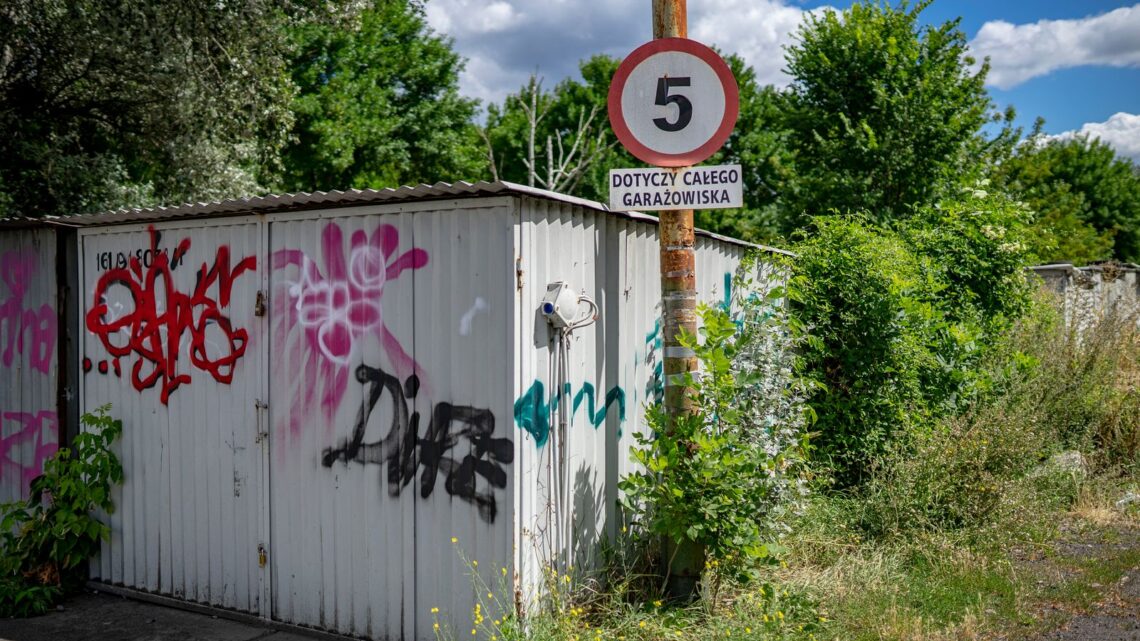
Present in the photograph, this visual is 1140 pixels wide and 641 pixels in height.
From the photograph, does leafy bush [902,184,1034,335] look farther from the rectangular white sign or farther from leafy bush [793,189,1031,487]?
the rectangular white sign

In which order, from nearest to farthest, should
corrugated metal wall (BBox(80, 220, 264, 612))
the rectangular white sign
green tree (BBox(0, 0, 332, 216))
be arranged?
the rectangular white sign → corrugated metal wall (BBox(80, 220, 264, 612)) → green tree (BBox(0, 0, 332, 216))

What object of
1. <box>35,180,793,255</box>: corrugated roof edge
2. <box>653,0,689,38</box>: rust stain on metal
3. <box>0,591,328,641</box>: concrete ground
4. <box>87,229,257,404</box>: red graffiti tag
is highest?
<box>653,0,689,38</box>: rust stain on metal

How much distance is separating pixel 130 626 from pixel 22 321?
2658 mm

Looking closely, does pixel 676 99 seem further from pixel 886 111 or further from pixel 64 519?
pixel 886 111

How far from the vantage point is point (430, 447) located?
15.6 feet

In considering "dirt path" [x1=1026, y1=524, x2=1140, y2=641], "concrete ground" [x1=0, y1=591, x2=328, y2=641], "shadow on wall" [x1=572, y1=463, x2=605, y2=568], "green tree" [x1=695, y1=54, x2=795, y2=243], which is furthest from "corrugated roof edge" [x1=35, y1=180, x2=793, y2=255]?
"green tree" [x1=695, y1=54, x2=795, y2=243]

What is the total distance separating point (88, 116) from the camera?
1044 centimetres

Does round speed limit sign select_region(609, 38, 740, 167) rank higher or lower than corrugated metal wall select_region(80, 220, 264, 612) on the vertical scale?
higher

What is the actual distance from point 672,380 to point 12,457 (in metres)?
5.22

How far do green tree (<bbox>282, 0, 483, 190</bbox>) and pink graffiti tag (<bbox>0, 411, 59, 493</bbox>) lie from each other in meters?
15.7

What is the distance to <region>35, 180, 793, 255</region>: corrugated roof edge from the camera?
445cm

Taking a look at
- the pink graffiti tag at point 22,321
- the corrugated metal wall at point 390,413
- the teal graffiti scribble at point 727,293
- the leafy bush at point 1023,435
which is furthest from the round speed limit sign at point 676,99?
the pink graffiti tag at point 22,321

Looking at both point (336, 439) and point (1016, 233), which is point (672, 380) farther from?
point (1016, 233)

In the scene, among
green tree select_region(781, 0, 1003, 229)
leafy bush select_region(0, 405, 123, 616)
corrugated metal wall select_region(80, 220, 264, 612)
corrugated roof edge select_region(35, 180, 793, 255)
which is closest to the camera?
corrugated roof edge select_region(35, 180, 793, 255)
